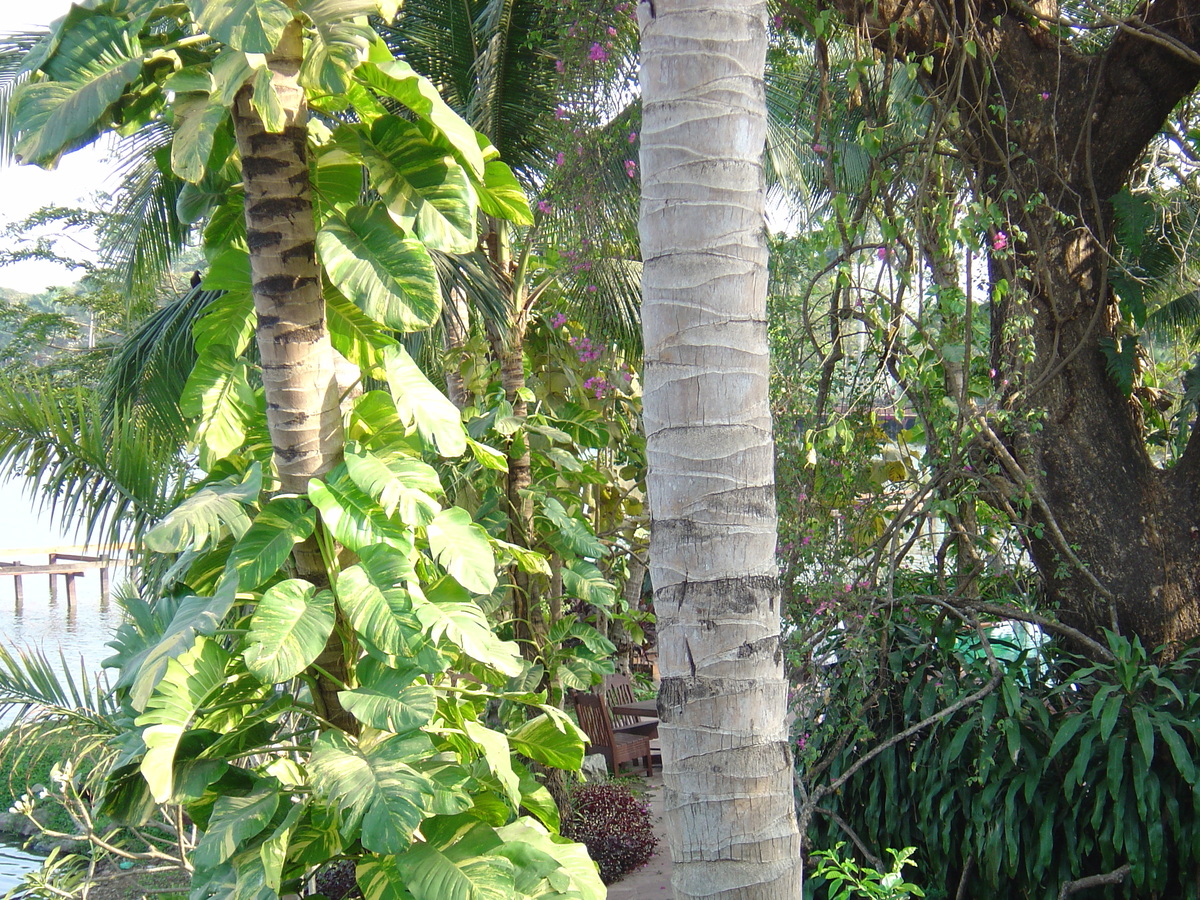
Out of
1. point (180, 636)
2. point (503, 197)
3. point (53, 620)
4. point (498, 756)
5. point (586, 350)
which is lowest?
point (53, 620)

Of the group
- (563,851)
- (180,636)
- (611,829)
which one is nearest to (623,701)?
(611,829)

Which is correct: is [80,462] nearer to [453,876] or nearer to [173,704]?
[173,704]

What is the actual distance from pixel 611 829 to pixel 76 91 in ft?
18.0

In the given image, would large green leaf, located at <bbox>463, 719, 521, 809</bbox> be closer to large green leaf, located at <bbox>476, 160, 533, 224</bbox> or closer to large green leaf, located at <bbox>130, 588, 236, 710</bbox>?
large green leaf, located at <bbox>130, 588, 236, 710</bbox>

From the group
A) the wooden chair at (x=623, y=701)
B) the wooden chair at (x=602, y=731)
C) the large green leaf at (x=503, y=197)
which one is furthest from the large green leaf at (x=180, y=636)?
the wooden chair at (x=623, y=701)

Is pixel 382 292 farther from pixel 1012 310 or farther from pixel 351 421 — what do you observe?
pixel 1012 310

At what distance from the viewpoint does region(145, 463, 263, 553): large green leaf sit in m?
2.23

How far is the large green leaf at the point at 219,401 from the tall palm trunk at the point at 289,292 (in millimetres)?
246

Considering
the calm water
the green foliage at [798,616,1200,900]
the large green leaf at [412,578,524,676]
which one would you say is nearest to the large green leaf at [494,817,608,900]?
the large green leaf at [412,578,524,676]

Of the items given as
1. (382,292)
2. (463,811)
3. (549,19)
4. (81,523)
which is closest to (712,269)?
(382,292)

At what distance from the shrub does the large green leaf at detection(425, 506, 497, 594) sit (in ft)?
12.8

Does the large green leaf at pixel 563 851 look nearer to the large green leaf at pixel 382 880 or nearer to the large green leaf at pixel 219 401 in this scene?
the large green leaf at pixel 382 880

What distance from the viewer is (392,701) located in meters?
2.33

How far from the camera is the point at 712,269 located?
1.67 metres
